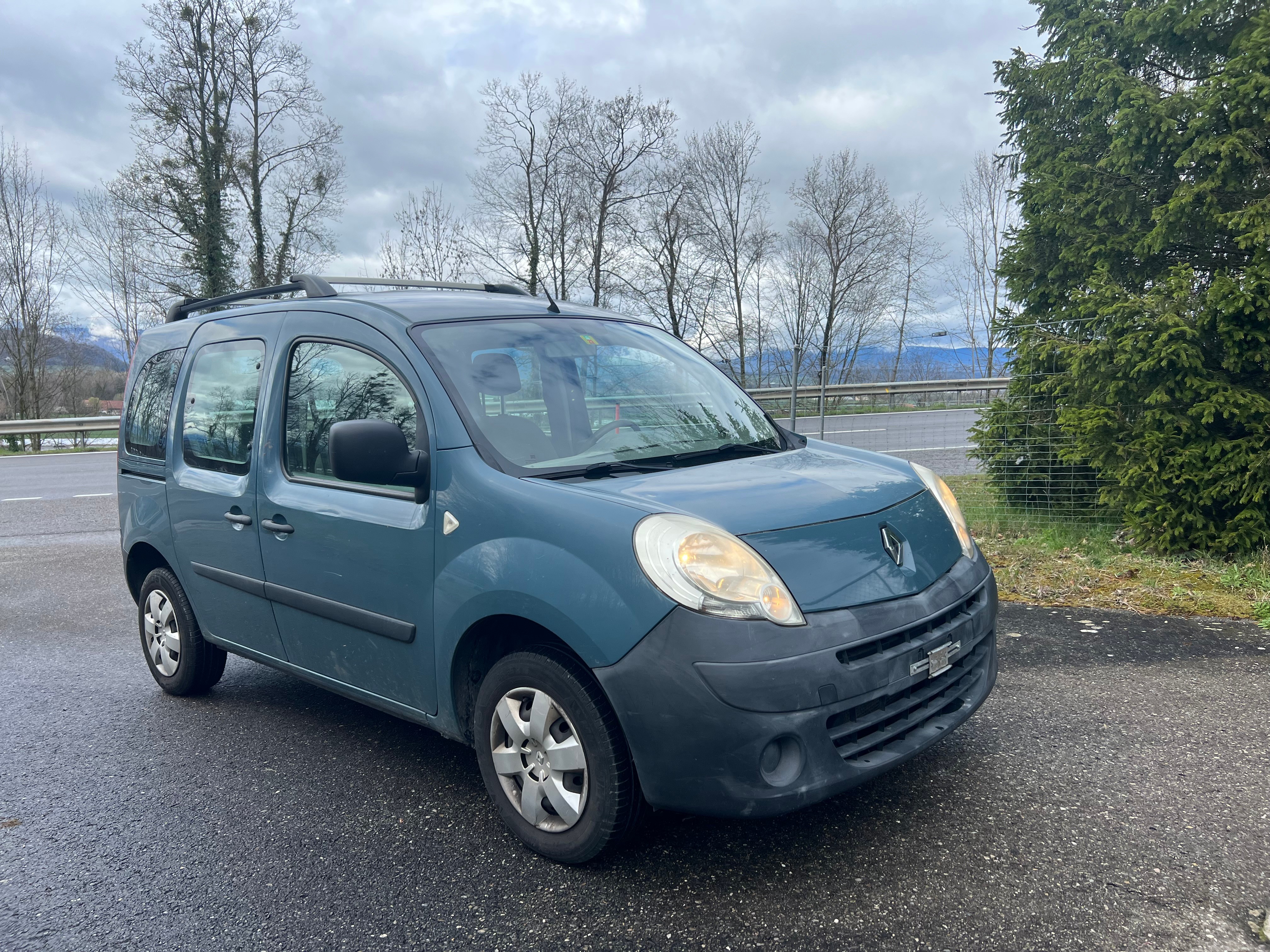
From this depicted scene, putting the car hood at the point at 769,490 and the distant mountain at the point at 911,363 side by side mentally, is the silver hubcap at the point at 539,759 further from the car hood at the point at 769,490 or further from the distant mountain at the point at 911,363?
the distant mountain at the point at 911,363

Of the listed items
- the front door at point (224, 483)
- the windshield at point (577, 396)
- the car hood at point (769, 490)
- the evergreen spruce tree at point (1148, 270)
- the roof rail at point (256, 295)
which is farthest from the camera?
the evergreen spruce tree at point (1148, 270)

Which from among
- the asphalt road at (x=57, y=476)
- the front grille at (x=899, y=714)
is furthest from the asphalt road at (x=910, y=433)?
the asphalt road at (x=57, y=476)

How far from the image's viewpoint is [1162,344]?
6.18 m

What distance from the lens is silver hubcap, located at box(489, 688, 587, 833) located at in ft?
8.98

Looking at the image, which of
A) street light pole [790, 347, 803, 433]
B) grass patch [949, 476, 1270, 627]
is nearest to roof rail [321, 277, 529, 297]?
grass patch [949, 476, 1270, 627]

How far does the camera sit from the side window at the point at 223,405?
395cm

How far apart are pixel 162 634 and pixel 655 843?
3079mm

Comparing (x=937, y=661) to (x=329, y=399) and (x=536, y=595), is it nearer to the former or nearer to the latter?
(x=536, y=595)

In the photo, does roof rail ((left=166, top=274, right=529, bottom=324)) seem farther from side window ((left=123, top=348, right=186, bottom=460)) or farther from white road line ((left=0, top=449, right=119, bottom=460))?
white road line ((left=0, top=449, right=119, bottom=460))

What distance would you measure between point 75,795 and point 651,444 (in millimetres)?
2621

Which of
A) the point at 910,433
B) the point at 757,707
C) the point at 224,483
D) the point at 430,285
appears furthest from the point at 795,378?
the point at 757,707

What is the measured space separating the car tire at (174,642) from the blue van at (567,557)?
16 centimetres

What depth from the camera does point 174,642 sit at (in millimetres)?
4570

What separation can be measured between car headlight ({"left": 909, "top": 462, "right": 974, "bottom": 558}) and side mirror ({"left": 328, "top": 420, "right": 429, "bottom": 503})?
186 centimetres
